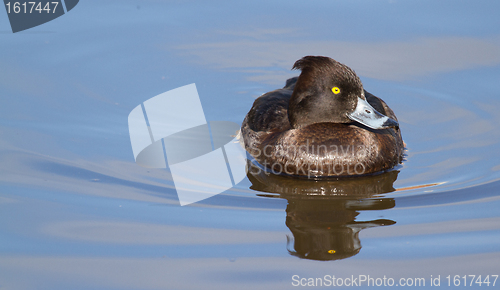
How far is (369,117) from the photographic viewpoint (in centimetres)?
564

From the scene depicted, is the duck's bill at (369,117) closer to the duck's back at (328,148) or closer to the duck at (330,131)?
the duck at (330,131)

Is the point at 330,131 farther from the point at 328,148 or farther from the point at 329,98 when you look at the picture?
the point at 329,98

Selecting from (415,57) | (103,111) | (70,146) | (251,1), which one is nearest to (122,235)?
(70,146)

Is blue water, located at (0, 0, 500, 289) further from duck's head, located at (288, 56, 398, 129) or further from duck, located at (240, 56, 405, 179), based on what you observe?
duck's head, located at (288, 56, 398, 129)

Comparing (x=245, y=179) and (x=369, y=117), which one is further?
(x=245, y=179)

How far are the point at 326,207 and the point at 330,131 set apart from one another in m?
0.85

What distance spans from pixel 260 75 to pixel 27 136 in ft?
10.2

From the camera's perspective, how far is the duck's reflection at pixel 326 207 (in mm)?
4566

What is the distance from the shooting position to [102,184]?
17.8 feet

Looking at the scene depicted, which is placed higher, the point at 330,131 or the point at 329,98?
the point at 329,98

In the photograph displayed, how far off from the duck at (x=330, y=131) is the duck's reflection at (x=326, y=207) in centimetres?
12

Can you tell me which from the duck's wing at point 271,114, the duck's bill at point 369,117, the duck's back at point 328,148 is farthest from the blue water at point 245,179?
the duck's wing at point 271,114

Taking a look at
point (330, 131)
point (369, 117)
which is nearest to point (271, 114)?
point (330, 131)

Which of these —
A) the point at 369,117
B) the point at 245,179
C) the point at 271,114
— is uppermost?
the point at 369,117
